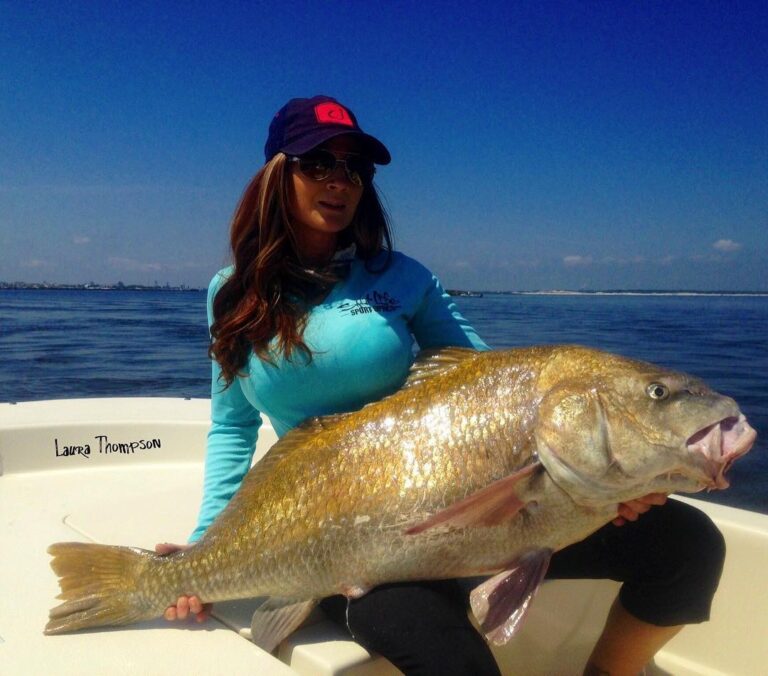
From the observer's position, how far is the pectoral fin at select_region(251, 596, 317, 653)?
2.29m

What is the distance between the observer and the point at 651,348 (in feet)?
61.0

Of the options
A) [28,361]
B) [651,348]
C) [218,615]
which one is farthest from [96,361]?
[218,615]

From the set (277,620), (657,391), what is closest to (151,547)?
(277,620)

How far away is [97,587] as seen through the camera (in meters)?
2.44

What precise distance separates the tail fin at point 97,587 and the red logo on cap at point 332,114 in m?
1.76

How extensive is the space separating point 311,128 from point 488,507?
156 cm

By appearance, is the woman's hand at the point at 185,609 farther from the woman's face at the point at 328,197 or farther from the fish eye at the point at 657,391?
the fish eye at the point at 657,391

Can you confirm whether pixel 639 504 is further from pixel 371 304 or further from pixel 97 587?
pixel 97 587

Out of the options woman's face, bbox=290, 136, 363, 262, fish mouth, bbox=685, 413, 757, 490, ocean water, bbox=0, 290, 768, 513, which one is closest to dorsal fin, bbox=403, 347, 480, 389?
woman's face, bbox=290, 136, 363, 262

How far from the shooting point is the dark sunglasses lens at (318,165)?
2.67m

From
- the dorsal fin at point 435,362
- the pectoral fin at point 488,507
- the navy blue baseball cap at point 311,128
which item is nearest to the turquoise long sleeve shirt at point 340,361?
the dorsal fin at point 435,362

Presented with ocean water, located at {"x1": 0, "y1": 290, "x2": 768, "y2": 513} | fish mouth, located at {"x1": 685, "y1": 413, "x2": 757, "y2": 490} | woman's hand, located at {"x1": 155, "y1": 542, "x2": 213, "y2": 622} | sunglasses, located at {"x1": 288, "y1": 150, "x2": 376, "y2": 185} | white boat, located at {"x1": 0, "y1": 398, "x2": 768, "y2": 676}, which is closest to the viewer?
fish mouth, located at {"x1": 685, "y1": 413, "x2": 757, "y2": 490}

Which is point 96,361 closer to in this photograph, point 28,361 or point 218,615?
point 28,361

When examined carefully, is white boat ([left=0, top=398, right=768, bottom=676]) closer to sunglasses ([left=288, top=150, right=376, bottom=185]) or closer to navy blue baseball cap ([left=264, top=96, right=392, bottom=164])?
sunglasses ([left=288, top=150, right=376, bottom=185])
